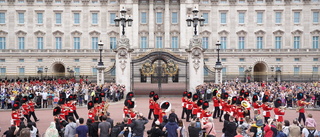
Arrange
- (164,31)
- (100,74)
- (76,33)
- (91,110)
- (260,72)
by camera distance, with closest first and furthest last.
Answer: (91,110), (100,74), (260,72), (76,33), (164,31)

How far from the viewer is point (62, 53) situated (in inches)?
2250

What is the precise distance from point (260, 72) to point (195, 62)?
30607mm

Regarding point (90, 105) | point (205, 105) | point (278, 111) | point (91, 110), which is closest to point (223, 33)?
point (278, 111)

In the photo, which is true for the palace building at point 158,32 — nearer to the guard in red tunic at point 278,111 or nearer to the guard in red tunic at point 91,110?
the guard in red tunic at point 278,111

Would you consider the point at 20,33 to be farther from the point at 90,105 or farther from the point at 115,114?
the point at 90,105

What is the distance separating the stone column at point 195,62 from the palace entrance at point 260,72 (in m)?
27.7

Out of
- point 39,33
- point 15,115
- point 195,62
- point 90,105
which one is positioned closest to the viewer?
point 15,115

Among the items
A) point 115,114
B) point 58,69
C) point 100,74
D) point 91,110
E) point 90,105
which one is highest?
point 58,69

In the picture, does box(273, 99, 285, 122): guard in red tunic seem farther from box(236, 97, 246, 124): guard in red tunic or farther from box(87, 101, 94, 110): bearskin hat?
box(87, 101, 94, 110): bearskin hat

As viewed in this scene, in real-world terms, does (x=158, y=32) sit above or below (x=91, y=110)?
above

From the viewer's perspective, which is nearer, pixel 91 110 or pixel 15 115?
pixel 15 115

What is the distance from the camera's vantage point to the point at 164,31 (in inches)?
2296

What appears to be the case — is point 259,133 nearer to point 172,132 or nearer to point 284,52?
point 172,132

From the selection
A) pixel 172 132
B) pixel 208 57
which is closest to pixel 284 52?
pixel 208 57
